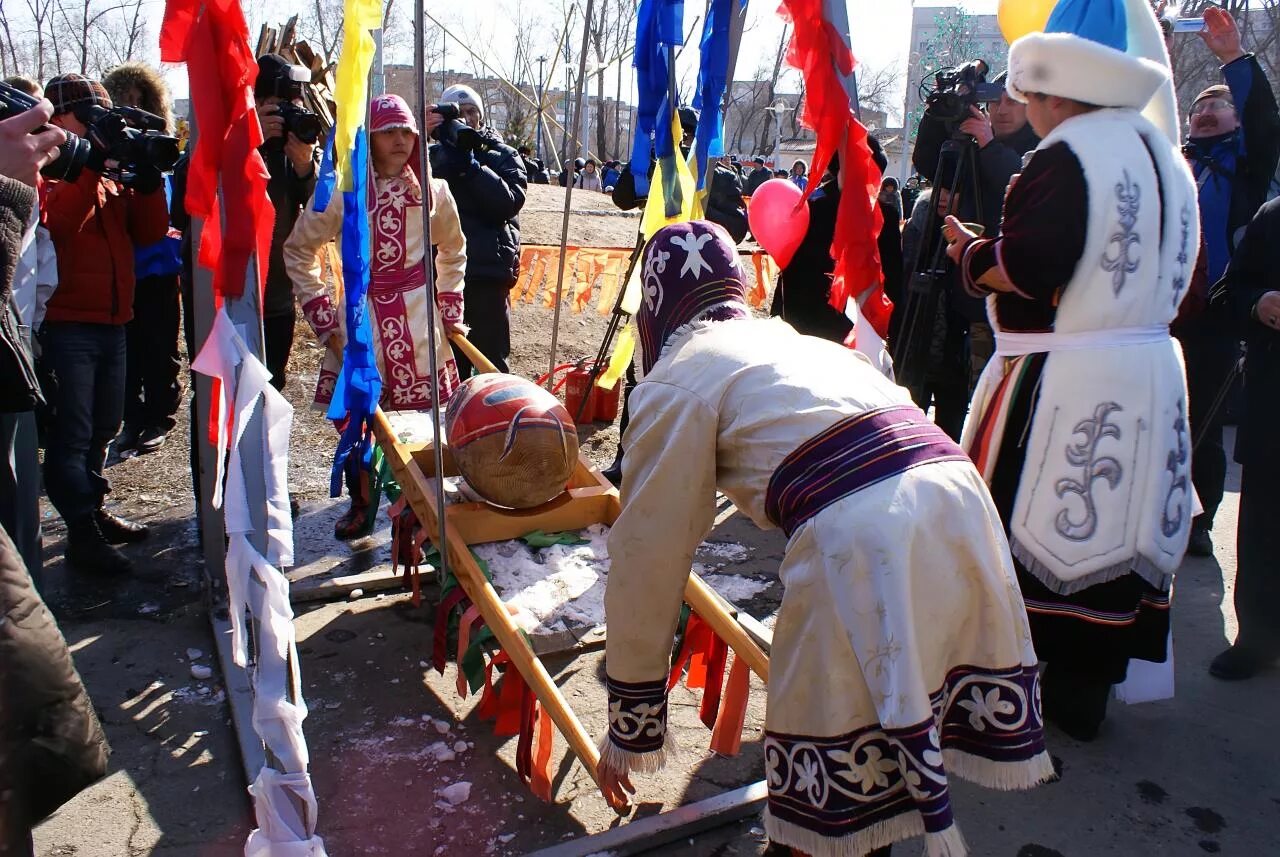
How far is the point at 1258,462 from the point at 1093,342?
54.1 inches

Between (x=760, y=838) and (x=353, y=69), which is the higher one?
(x=353, y=69)

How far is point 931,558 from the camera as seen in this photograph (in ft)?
5.75

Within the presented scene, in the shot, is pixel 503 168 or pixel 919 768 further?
pixel 503 168

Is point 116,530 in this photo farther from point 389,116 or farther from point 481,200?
point 481,200

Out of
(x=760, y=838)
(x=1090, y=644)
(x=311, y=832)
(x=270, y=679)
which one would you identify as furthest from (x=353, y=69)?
(x=1090, y=644)

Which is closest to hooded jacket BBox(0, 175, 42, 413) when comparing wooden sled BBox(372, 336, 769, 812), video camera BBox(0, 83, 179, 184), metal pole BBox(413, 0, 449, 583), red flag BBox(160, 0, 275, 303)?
red flag BBox(160, 0, 275, 303)

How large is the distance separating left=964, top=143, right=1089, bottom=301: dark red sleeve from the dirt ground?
1.57 metres

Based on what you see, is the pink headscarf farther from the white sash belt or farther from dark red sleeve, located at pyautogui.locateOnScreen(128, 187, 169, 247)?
the white sash belt

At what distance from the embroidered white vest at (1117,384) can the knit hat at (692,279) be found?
1171mm

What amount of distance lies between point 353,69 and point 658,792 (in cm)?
263

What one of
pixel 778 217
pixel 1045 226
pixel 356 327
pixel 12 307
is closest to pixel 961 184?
pixel 778 217

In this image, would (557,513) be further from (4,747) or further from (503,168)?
(503,168)

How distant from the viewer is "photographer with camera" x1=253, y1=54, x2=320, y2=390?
12.6 ft

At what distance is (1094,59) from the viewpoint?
2645 millimetres
